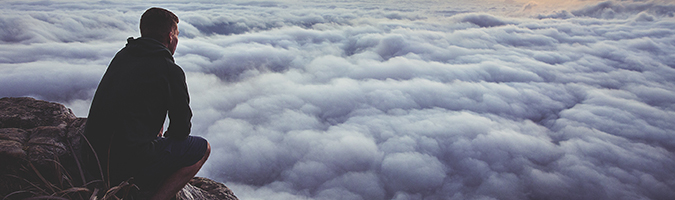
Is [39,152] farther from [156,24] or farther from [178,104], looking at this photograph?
[156,24]

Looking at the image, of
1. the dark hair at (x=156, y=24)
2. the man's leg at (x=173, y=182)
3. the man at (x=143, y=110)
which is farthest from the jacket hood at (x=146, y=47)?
the man's leg at (x=173, y=182)

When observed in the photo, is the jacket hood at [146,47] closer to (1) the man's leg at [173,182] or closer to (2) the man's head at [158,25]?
(2) the man's head at [158,25]

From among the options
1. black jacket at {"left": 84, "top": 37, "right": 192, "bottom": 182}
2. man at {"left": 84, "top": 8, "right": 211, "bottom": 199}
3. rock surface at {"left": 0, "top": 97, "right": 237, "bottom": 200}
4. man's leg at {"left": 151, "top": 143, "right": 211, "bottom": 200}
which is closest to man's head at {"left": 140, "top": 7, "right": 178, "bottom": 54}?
man at {"left": 84, "top": 8, "right": 211, "bottom": 199}

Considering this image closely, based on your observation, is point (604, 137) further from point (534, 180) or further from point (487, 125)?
point (534, 180)

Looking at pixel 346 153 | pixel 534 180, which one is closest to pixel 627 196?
pixel 534 180

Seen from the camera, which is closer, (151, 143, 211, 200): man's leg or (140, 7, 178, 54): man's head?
(140, 7, 178, 54): man's head

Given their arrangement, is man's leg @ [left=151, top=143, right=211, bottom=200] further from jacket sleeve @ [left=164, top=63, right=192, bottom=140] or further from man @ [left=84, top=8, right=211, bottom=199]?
jacket sleeve @ [left=164, top=63, right=192, bottom=140]

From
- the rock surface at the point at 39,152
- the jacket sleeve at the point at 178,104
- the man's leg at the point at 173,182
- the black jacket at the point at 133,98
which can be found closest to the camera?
the black jacket at the point at 133,98
